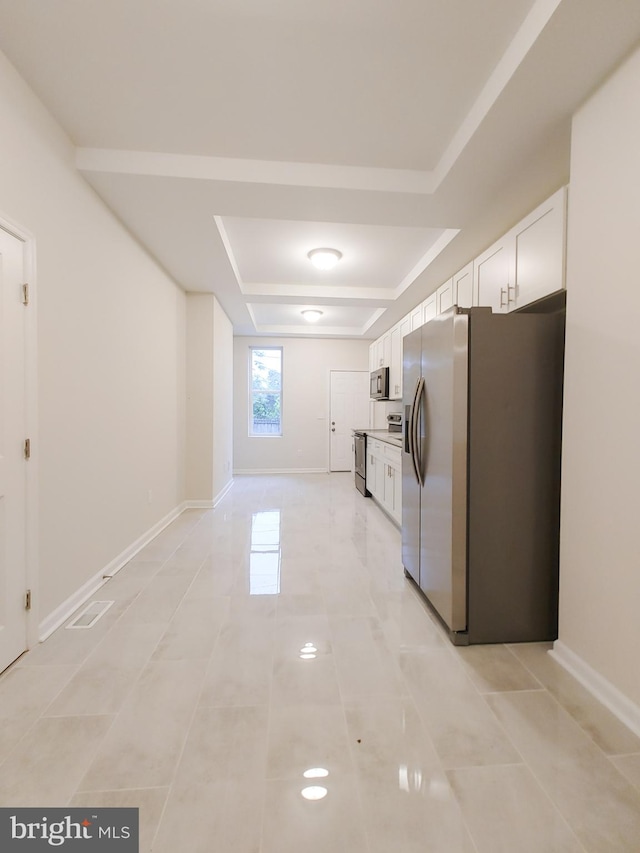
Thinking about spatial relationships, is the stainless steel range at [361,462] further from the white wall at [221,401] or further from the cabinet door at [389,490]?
the white wall at [221,401]

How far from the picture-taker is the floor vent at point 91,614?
215 cm

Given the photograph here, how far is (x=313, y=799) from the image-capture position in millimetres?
1178

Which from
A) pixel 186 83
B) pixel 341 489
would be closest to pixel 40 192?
pixel 186 83

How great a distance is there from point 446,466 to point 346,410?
552 cm

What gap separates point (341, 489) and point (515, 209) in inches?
172

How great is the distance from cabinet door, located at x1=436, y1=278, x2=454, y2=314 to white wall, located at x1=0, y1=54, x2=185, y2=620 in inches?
112

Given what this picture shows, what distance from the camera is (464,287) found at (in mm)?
3387

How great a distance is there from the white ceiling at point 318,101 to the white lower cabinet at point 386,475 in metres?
2.13

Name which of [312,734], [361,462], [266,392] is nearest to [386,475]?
[361,462]

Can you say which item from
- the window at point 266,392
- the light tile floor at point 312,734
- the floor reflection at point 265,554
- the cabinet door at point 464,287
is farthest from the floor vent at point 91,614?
the window at point 266,392

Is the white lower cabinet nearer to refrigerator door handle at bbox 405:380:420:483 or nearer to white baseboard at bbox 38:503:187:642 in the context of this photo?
refrigerator door handle at bbox 405:380:420:483

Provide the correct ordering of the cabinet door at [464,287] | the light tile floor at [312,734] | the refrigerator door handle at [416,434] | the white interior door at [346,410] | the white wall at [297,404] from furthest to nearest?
1. the white interior door at [346,410]
2. the white wall at [297,404]
3. the cabinet door at [464,287]
4. the refrigerator door handle at [416,434]
5. the light tile floor at [312,734]

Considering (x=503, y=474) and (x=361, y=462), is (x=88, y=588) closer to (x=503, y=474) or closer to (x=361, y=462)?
(x=503, y=474)

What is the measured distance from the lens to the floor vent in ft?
7.05
